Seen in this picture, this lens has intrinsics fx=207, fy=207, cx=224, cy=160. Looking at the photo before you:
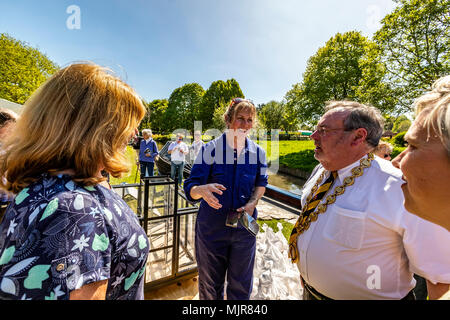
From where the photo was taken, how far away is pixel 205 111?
117ft

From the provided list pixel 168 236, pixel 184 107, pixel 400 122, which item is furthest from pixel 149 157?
pixel 184 107

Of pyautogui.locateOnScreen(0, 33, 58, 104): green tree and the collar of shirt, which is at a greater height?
pyautogui.locateOnScreen(0, 33, 58, 104): green tree

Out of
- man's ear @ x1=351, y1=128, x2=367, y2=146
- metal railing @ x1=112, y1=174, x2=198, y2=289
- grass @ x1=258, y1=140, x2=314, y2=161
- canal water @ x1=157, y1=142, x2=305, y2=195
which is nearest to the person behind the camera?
man's ear @ x1=351, y1=128, x2=367, y2=146

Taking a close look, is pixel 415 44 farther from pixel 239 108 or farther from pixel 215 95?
A: pixel 215 95

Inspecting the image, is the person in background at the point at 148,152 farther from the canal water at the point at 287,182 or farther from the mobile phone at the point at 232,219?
the canal water at the point at 287,182

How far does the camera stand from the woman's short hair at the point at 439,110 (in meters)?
0.78

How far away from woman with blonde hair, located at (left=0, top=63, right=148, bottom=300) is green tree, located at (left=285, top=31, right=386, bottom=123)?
22.7 metres

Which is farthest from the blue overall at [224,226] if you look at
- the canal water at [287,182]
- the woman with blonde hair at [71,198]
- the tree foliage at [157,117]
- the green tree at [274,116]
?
the green tree at [274,116]

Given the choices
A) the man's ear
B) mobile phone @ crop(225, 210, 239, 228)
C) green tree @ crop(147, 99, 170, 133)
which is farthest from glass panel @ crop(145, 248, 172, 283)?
green tree @ crop(147, 99, 170, 133)

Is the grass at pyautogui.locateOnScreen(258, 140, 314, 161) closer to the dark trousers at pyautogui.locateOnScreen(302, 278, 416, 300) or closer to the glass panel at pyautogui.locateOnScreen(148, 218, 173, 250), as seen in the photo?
the glass panel at pyautogui.locateOnScreen(148, 218, 173, 250)

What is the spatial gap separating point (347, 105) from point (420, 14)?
1766 centimetres

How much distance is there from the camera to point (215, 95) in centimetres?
3519

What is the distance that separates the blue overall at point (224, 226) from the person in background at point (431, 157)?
1.40 meters

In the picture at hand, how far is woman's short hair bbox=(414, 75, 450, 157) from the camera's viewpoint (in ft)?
2.54
